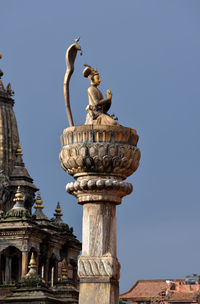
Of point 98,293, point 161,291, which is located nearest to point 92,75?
point 98,293

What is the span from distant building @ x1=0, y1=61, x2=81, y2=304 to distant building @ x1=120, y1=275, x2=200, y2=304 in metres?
21.6

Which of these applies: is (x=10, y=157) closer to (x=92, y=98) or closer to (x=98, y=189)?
(x=92, y=98)

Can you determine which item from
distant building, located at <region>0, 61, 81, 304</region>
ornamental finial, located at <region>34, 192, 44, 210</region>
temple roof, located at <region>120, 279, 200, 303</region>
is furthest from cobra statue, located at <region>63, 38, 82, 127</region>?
temple roof, located at <region>120, 279, 200, 303</region>

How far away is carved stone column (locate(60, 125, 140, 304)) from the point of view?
1608 cm

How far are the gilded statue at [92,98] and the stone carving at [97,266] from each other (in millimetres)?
2318

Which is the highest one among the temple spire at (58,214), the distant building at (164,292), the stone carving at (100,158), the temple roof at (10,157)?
the temple roof at (10,157)

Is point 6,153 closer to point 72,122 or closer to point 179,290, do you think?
point 179,290

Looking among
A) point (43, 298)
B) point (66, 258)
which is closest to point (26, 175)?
point (66, 258)

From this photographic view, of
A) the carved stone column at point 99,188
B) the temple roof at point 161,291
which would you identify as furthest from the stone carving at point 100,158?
the temple roof at point 161,291

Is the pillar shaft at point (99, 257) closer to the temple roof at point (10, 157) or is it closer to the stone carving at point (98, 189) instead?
the stone carving at point (98, 189)

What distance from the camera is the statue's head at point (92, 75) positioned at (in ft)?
57.4

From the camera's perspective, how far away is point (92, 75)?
57.6 feet

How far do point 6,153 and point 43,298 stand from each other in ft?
60.2

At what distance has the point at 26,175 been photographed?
2736 inches
